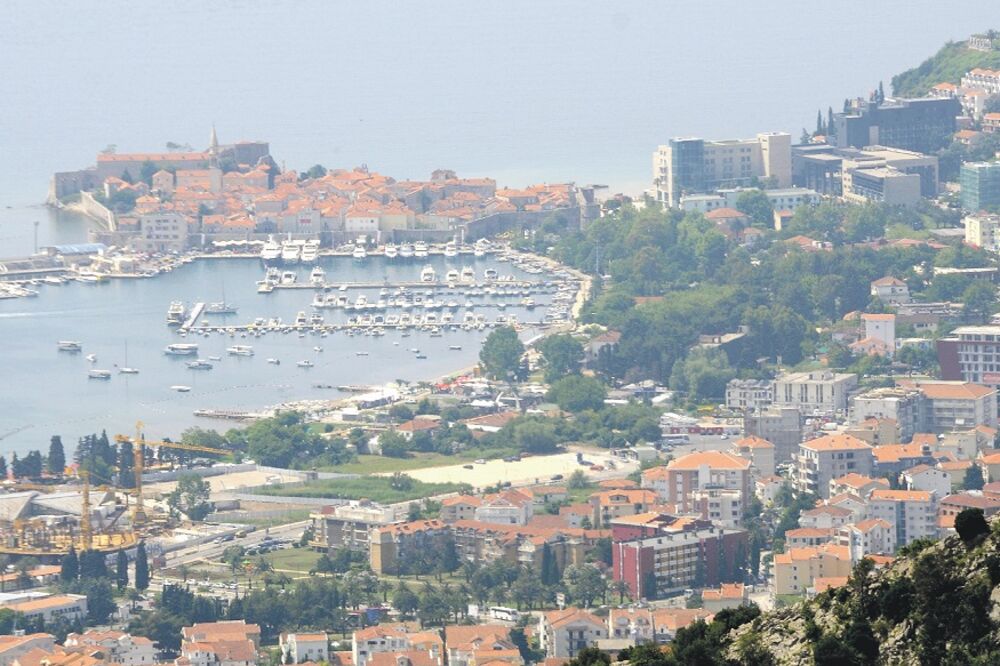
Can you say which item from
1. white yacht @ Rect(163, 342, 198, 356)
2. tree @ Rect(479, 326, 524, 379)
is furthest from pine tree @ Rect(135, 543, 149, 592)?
white yacht @ Rect(163, 342, 198, 356)

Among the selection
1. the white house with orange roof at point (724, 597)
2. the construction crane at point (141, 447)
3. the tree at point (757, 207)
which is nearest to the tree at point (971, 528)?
the white house with orange roof at point (724, 597)

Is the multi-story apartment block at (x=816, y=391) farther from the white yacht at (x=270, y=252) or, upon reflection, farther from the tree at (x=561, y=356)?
the white yacht at (x=270, y=252)

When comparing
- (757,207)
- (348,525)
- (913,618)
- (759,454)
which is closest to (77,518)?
(348,525)

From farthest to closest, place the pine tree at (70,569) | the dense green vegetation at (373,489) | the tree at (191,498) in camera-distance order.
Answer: the dense green vegetation at (373,489)
the tree at (191,498)
the pine tree at (70,569)

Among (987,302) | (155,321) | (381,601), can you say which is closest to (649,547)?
A: (381,601)

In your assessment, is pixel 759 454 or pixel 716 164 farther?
pixel 716 164

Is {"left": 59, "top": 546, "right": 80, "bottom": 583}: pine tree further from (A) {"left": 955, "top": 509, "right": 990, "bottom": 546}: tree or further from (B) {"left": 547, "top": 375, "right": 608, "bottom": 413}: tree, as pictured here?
(A) {"left": 955, "top": 509, "right": 990, "bottom": 546}: tree

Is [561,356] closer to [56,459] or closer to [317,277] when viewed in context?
[56,459]
